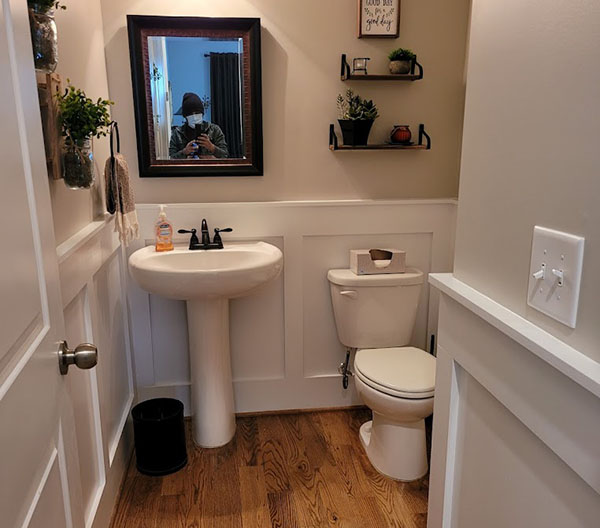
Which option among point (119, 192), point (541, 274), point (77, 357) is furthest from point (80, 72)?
point (541, 274)

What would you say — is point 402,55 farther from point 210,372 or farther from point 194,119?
point 210,372

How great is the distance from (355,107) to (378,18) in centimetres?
39

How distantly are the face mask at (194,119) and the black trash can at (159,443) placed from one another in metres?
1.25

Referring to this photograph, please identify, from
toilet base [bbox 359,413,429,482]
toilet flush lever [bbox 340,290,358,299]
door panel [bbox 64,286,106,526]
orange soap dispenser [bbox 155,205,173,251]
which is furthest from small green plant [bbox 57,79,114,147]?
toilet base [bbox 359,413,429,482]

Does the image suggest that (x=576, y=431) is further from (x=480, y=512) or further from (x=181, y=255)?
(x=181, y=255)

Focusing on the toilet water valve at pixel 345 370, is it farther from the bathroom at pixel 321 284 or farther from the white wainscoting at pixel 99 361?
the white wainscoting at pixel 99 361

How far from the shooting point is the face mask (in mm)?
2324

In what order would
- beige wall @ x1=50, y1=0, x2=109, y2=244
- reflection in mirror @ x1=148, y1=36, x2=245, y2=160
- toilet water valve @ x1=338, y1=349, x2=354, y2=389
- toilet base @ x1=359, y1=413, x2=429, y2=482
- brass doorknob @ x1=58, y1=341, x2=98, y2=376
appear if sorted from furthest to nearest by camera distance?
toilet water valve @ x1=338, y1=349, x2=354, y2=389
reflection in mirror @ x1=148, y1=36, x2=245, y2=160
toilet base @ x1=359, y1=413, x2=429, y2=482
beige wall @ x1=50, y1=0, x2=109, y2=244
brass doorknob @ x1=58, y1=341, x2=98, y2=376

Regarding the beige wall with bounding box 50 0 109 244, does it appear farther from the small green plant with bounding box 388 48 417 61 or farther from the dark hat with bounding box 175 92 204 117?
the small green plant with bounding box 388 48 417 61

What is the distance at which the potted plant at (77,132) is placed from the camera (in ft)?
4.98

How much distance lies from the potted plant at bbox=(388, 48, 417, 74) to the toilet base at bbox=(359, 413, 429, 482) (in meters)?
1.51

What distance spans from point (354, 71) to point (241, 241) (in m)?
0.92

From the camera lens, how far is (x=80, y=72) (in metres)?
1.88

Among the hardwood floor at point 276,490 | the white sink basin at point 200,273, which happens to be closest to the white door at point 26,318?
the white sink basin at point 200,273
